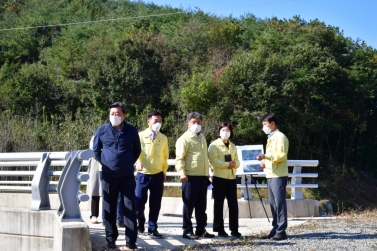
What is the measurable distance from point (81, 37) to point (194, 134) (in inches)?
1618

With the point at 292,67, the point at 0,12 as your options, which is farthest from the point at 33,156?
the point at 0,12

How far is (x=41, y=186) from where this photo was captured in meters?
8.12

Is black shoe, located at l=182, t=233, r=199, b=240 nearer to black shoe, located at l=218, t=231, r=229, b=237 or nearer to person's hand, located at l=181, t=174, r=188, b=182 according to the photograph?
black shoe, located at l=218, t=231, r=229, b=237

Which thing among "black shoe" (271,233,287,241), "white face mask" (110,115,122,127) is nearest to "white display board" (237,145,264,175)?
"black shoe" (271,233,287,241)

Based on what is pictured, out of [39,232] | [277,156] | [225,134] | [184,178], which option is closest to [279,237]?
[277,156]

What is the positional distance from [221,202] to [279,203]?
0.96 metres

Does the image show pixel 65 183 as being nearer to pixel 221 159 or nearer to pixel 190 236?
pixel 190 236

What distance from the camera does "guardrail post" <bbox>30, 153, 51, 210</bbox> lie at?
8102mm

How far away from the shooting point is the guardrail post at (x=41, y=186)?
26.6ft

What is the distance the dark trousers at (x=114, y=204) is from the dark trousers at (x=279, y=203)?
2.36m

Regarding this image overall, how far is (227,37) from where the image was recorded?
3894cm

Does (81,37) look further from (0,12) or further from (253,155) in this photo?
(253,155)

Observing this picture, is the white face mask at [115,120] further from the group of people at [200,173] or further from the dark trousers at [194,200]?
the dark trousers at [194,200]

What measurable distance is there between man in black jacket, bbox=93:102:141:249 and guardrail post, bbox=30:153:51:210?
1246mm
